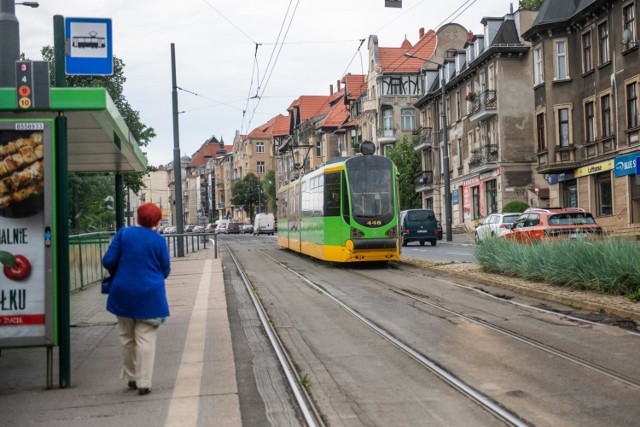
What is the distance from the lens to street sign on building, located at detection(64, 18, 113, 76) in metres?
11.5

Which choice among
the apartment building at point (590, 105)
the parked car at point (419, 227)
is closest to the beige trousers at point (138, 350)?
the apartment building at point (590, 105)

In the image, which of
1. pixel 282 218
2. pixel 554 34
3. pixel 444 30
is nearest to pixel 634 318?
pixel 282 218

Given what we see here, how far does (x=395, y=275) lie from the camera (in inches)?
765

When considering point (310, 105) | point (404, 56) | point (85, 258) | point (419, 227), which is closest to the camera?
point (85, 258)

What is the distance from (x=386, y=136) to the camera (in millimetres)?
73812

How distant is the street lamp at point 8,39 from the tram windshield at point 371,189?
12.8 metres

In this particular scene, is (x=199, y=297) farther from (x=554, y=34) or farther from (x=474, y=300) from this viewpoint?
(x=554, y=34)

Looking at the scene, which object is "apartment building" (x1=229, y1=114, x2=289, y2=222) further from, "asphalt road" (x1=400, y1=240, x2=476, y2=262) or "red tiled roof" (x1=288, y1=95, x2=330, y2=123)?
"asphalt road" (x1=400, y1=240, x2=476, y2=262)

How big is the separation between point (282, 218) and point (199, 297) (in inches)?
836

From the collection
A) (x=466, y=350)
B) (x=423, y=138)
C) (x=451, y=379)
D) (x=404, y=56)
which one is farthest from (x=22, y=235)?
(x=404, y=56)

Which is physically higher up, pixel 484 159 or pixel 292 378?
pixel 484 159

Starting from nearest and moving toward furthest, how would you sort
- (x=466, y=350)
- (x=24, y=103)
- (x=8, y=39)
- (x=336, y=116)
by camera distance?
(x=24, y=103) → (x=466, y=350) → (x=8, y=39) → (x=336, y=116)

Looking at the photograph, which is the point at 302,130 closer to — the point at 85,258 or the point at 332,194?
the point at 332,194

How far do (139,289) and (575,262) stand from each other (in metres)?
9.01
